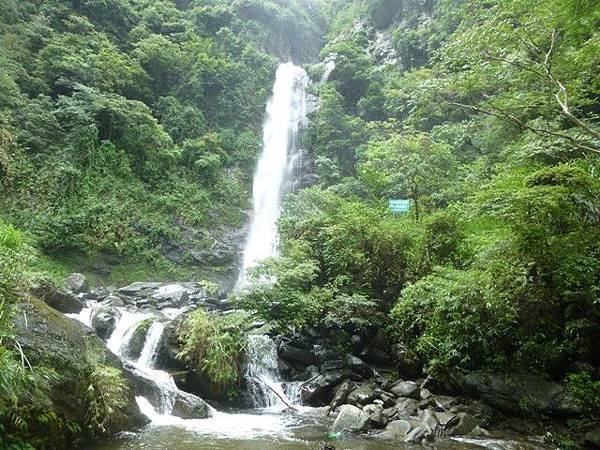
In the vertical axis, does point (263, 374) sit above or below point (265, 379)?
above

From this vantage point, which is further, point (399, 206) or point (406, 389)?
point (399, 206)

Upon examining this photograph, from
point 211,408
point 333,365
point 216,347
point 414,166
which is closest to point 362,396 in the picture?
point 333,365

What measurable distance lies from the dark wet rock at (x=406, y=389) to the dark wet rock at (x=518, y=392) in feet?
2.81

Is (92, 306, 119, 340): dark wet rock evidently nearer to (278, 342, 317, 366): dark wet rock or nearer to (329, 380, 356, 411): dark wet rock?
(278, 342, 317, 366): dark wet rock

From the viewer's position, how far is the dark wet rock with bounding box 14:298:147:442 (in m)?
6.23

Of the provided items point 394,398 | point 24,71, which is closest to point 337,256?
point 394,398

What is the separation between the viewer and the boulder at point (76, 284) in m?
15.3

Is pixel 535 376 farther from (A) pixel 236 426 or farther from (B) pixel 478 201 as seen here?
(A) pixel 236 426

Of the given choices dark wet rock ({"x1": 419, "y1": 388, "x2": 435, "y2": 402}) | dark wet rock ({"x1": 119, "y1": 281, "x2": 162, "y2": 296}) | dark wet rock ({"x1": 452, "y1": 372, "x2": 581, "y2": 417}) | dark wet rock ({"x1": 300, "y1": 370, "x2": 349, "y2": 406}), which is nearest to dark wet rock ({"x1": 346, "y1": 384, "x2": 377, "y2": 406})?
dark wet rock ({"x1": 300, "y1": 370, "x2": 349, "y2": 406})

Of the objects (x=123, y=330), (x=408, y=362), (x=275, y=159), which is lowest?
(x=408, y=362)

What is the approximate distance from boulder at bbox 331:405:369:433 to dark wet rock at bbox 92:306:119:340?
695 centimetres

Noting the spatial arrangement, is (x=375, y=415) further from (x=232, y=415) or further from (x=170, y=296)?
(x=170, y=296)

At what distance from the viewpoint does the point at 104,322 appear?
11945 mm

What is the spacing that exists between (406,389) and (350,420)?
5.98 feet
